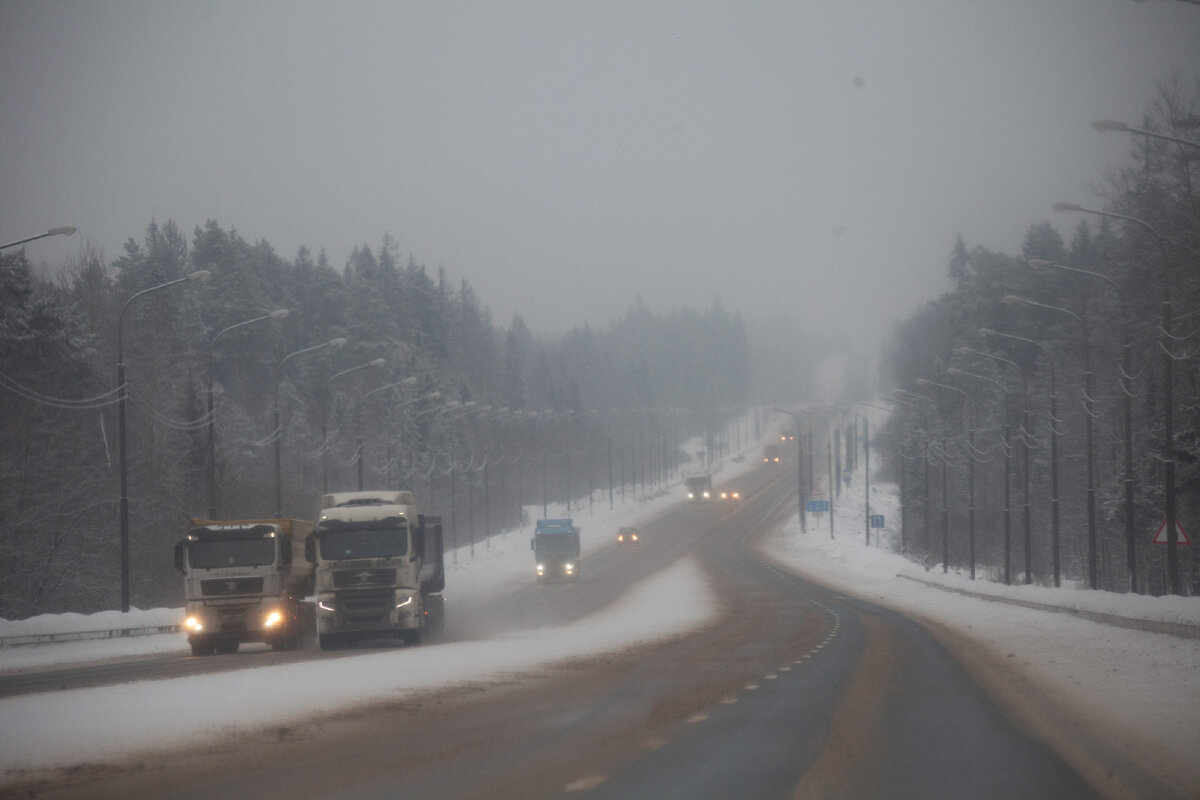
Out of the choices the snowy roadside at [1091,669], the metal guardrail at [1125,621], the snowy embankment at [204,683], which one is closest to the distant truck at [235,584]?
the snowy embankment at [204,683]

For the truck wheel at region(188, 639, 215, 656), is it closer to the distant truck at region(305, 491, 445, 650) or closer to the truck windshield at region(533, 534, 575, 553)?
the distant truck at region(305, 491, 445, 650)

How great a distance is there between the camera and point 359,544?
1139 inches

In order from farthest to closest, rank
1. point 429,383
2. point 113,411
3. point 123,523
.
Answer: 1. point 429,383
2. point 113,411
3. point 123,523

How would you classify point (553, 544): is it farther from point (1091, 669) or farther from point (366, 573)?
point (1091, 669)

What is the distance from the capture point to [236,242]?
455 ft

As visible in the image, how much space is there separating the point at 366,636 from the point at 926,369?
135 meters

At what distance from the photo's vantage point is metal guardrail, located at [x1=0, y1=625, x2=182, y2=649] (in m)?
30.0

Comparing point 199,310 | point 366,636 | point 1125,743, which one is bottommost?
point 366,636

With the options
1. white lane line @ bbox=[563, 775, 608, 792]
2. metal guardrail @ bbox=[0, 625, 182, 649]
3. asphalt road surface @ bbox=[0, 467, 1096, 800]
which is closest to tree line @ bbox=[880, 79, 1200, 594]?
asphalt road surface @ bbox=[0, 467, 1096, 800]

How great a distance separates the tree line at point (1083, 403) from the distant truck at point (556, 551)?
65.9ft

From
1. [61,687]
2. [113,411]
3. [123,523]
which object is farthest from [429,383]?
[61,687]

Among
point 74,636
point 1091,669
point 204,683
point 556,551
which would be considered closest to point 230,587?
point 74,636

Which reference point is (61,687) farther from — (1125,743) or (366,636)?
(1125,743)

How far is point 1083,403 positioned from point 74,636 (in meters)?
53.7
